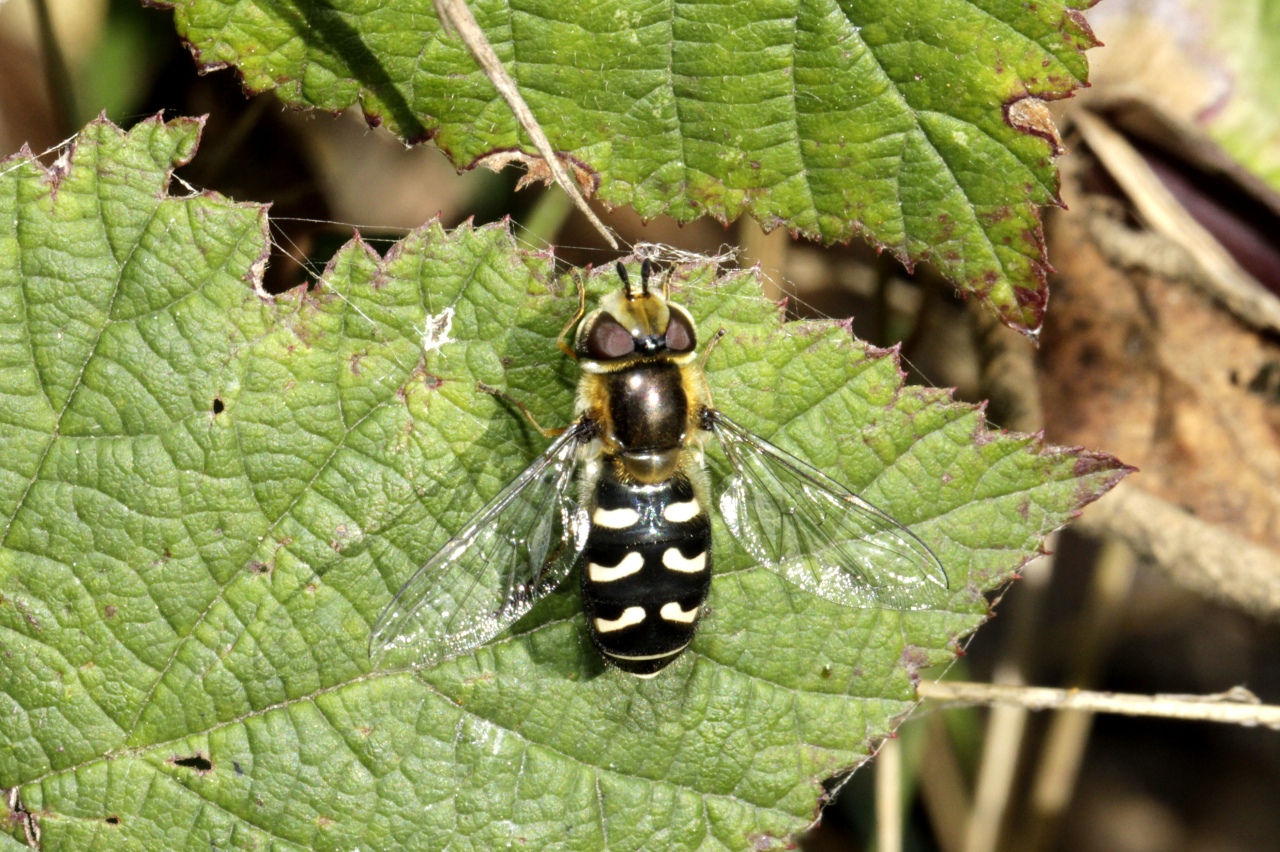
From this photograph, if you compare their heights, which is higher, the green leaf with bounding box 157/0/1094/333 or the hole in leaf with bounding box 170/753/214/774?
the green leaf with bounding box 157/0/1094/333

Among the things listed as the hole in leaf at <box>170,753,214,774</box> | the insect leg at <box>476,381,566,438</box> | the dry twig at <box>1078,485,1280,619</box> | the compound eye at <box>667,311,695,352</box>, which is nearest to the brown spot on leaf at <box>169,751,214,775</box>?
the hole in leaf at <box>170,753,214,774</box>

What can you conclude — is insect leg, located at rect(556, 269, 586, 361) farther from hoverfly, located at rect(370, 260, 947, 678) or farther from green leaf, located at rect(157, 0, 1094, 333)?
green leaf, located at rect(157, 0, 1094, 333)

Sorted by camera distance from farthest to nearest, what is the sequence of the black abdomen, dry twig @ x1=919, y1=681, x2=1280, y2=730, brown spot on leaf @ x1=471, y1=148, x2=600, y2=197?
dry twig @ x1=919, y1=681, x2=1280, y2=730, brown spot on leaf @ x1=471, y1=148, x2=600, y2=197, the black abdomen

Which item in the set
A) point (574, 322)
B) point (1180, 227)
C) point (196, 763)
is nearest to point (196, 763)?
point (196, 763)

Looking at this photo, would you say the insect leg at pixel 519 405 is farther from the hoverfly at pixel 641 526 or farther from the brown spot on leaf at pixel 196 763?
the brown spot on leaf at pixel 196 763

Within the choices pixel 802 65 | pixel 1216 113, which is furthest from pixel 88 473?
pixel 1216 113

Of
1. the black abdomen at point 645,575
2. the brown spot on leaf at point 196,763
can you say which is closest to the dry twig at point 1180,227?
the black abdomen at point 645,575

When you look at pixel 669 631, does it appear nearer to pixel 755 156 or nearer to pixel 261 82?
pixel 755 156
